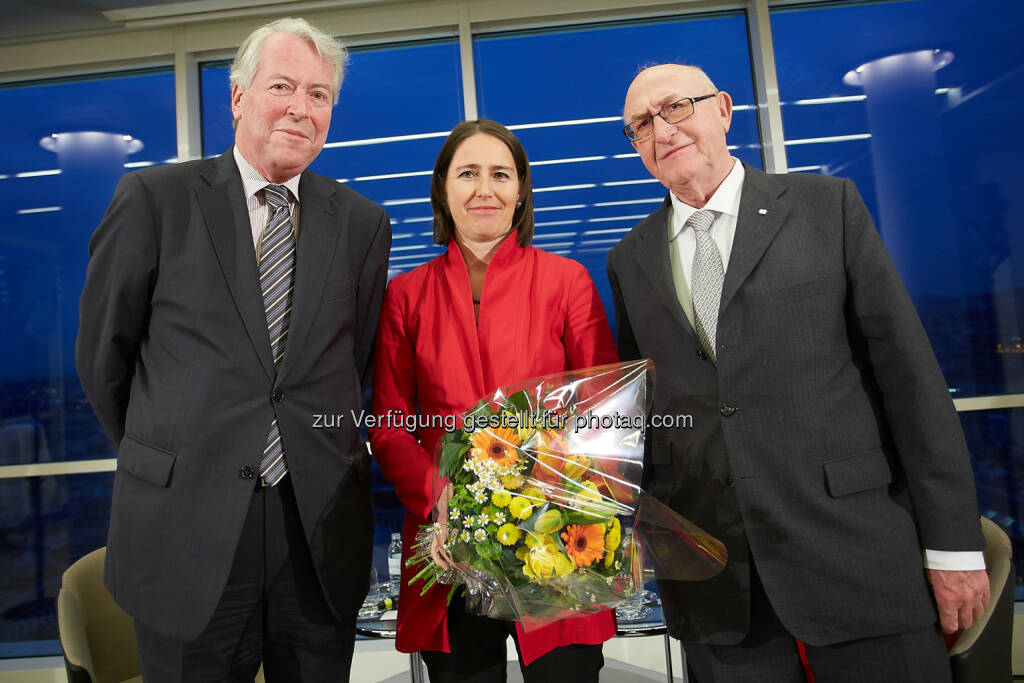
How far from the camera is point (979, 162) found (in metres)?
3.43

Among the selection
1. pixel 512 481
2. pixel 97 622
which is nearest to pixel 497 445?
pixel 512 481

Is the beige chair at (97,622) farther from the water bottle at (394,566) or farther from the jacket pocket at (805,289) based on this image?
the jacket pocket at (805,289)

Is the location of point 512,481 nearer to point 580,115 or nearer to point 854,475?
point 854,475

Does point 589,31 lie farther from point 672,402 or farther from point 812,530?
point 812,530

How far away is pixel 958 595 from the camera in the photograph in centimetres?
133

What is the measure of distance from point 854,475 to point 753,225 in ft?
1.96

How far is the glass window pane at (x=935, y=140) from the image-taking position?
3412 millimetres

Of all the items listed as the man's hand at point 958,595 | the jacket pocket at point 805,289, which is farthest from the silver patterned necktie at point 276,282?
the man's hand at point 958,595

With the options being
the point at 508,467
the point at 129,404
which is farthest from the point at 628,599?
the point at 129,404

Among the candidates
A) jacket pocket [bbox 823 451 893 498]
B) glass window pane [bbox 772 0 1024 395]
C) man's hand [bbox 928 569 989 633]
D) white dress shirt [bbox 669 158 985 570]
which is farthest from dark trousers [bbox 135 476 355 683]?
glass window pane [bbox 772 0 1024 395]

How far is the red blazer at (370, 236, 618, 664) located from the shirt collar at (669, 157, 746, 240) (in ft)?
0.95

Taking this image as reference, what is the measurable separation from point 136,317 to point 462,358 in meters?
0.78

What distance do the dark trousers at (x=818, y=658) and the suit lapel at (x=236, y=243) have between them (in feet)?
3.99

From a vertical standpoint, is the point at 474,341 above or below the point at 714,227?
below
